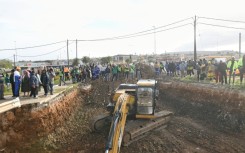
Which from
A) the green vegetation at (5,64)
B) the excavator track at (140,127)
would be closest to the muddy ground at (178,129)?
the excavator track at (140,127)

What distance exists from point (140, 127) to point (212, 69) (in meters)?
14.6

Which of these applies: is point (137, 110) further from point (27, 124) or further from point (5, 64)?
point (5, 64)

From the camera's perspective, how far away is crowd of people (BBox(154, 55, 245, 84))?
2482cm

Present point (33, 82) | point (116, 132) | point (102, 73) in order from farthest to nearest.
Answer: point (102, 73) → point (33, 82) → point (116, 132)

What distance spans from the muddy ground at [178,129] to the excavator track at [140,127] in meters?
0.28

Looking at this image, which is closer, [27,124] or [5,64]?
[27,124]

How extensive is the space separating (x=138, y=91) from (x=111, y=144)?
611 cm

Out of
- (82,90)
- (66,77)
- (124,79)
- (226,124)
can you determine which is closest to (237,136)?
(226,124)

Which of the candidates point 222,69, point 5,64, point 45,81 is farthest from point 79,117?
point 5,64

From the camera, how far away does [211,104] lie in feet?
74.1

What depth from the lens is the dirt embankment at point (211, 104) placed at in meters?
19.0

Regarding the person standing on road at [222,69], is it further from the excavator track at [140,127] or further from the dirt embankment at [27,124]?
the dirt embankment at [27,124]

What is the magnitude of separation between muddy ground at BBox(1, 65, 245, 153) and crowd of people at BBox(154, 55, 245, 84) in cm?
213

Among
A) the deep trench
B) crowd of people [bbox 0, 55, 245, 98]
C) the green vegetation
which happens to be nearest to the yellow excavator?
the deep trench
